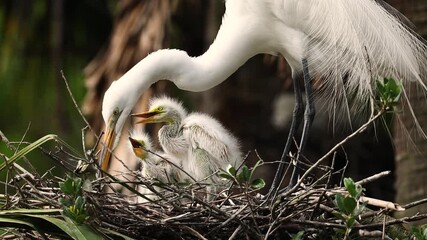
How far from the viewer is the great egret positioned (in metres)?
4.65

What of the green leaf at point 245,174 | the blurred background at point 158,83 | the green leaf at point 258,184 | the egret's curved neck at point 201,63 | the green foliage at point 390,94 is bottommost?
the blurred background at point 158,83

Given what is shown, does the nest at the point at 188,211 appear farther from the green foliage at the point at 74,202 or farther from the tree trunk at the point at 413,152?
the tree trunk at the point at 413,152

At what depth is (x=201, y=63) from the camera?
5.11 meters

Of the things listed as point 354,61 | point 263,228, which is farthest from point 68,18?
point 263,228

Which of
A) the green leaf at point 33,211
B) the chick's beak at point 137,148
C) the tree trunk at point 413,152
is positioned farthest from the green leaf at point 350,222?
the tree trunk at point 413,152

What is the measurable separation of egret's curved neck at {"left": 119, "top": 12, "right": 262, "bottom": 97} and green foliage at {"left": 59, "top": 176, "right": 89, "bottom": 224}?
1.36 metres

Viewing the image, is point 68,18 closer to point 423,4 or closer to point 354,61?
point 423,4

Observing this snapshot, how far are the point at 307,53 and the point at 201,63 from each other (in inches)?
19.5

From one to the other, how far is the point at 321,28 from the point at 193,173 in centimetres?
92

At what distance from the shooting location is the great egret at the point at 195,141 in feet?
15.3

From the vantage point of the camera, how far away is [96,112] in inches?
284

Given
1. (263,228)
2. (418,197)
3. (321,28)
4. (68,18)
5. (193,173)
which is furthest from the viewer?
(68,18)

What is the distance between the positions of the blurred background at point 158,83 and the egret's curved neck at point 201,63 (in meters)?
0.60

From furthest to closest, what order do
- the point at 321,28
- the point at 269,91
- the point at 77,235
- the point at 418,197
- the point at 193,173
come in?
the point at 269,91 → the point at 418,197 → the point at 321,28 → the point at 193,173 → the point at 77,235
